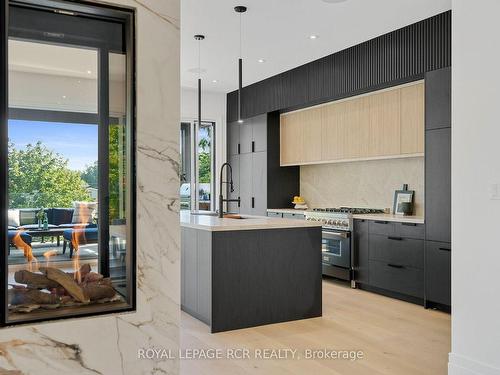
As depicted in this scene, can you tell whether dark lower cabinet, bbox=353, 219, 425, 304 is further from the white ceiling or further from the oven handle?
the white ceiling

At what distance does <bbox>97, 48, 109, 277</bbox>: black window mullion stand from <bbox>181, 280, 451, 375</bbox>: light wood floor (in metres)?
1.19

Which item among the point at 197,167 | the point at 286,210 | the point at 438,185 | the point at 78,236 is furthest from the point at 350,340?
the point at 197,167

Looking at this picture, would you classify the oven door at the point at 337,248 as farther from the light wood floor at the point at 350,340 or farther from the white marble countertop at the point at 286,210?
the light wood floor at the point at 350,340

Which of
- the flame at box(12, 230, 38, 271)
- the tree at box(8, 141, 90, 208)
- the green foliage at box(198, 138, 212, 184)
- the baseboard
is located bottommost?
the baseboard

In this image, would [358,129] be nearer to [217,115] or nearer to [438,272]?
[438,272]

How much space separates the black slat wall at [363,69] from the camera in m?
4.45

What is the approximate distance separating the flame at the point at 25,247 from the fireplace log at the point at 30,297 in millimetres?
95

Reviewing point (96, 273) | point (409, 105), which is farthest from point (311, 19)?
point (96, 273)

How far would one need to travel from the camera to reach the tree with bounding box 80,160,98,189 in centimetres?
210

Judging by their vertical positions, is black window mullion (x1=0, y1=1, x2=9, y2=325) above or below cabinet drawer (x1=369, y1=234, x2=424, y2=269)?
above

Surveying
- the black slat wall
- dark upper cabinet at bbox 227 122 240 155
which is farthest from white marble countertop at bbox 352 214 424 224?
dark upper cabinet at bbox 227 122 240 155

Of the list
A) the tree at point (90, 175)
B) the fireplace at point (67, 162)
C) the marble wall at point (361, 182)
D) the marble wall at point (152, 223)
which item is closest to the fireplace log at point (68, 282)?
the fireplace at point (67, 162)

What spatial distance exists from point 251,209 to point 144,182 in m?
5.30

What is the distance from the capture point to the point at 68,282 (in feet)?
6.74
